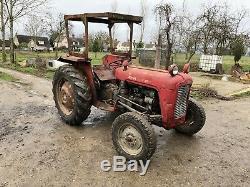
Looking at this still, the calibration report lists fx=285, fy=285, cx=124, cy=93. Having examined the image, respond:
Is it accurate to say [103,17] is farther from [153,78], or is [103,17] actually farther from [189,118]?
[189,118]

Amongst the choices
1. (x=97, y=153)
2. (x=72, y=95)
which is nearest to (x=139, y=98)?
(x=97, y=153)

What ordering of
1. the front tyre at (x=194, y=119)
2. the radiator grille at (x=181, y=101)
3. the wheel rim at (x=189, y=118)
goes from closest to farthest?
the radiator grille at (x=181, y=101), the front tyre at (x=194, y=119), the wheel rim at (x=189, y=118)

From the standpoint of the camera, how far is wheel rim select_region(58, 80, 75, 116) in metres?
5.70

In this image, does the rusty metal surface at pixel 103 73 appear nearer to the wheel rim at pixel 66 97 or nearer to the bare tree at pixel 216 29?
the wheel rim at pixel 66 97

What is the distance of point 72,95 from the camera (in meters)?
5.63

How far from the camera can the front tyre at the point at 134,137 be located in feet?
13.3

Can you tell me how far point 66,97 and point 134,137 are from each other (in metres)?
2.09

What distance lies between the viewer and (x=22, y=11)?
711 inches

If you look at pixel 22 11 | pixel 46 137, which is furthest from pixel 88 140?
pixel 22 11

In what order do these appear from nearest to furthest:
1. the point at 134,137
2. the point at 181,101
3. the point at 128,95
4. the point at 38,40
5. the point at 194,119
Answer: the point at 134,137
the point at 181,101
the point at 128,95
the point at 194,119
the point at 38,40

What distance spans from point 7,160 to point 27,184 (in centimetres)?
79

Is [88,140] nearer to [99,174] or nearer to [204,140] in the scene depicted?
[99,174]

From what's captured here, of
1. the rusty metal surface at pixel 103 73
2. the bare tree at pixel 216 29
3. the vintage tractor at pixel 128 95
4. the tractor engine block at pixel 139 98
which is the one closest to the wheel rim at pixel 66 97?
the vintage tractor at pixel 128 95

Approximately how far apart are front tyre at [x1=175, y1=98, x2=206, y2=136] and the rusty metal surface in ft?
5.10
